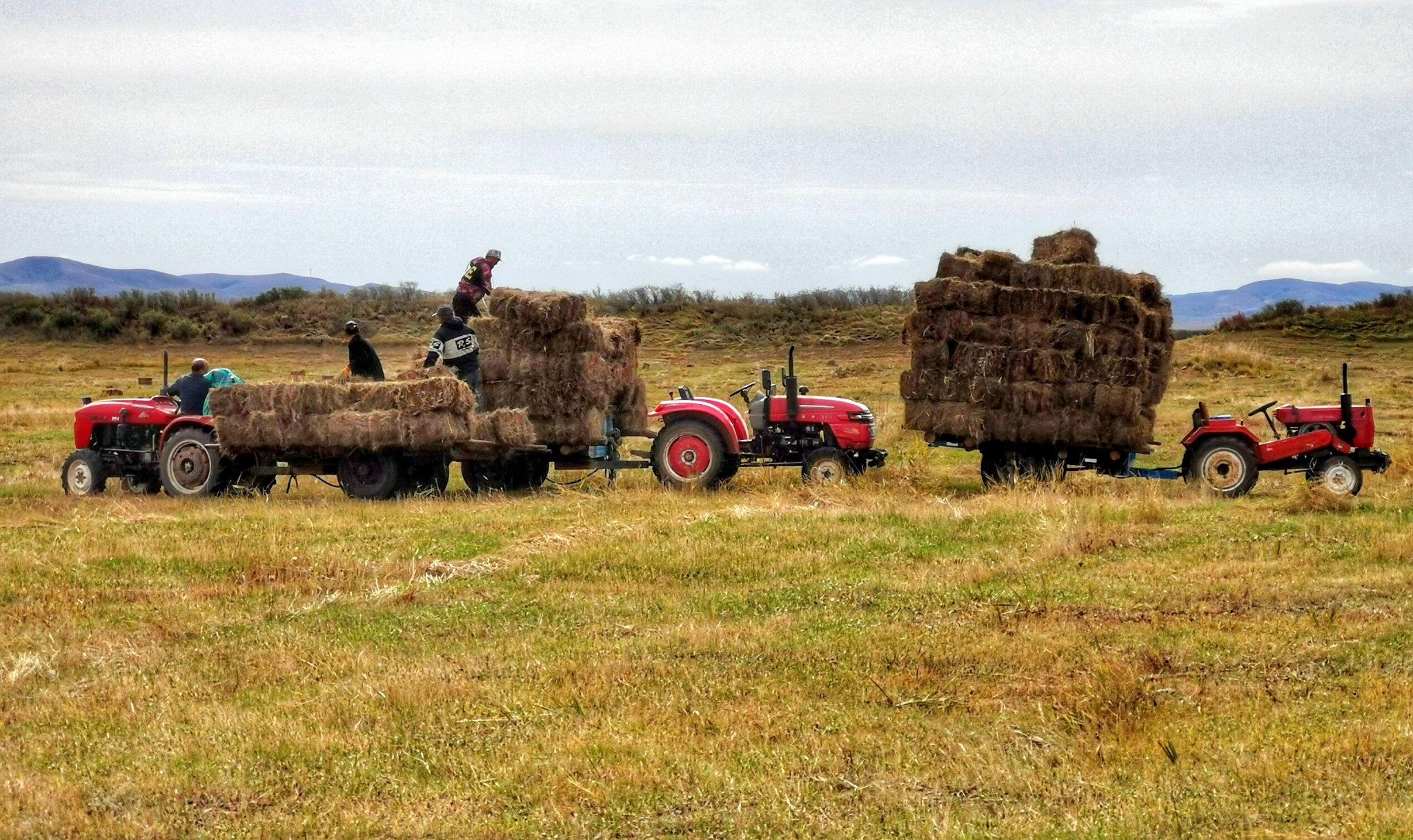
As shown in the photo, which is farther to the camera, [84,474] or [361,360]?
[84,474]

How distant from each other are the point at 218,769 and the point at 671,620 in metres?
3.97

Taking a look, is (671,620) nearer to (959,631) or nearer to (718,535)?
(959,631)

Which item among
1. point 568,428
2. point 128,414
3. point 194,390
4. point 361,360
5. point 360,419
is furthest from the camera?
point 128,414

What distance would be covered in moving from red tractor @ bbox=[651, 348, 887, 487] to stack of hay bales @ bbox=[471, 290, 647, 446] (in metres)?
1.02

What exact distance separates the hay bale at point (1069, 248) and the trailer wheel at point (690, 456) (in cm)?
469

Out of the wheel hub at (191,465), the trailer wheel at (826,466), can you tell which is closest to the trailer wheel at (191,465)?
the wheel hub at (191,465)

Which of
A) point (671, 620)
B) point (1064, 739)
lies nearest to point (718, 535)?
point (671, 620)

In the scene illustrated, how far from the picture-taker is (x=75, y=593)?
12.0m

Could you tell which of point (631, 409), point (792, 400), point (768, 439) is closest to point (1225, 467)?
point (792, 400)

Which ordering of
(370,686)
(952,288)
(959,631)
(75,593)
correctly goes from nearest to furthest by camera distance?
(370,686) → (959,631) → (75,593) → (952,288)

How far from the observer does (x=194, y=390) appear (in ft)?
64.3

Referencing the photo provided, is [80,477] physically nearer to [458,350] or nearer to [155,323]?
[458,350]

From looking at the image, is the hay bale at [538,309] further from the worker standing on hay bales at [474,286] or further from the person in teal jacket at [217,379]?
the person in teal jacket at [217,379]

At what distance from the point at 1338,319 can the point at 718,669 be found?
48.4 metres
